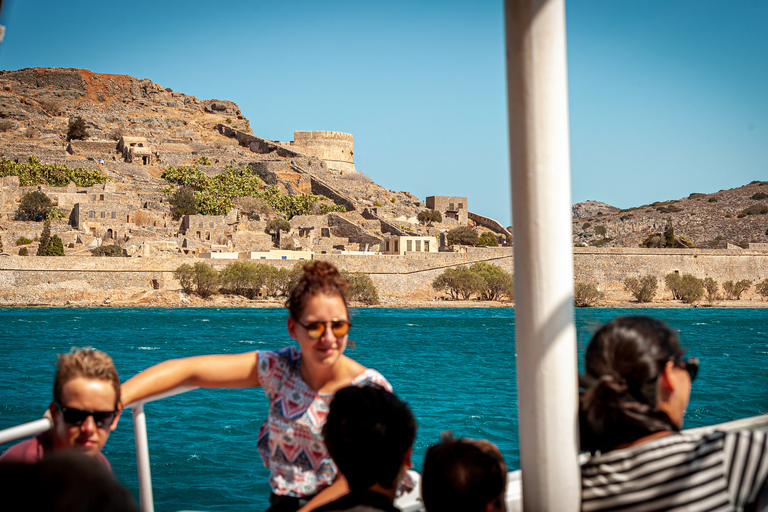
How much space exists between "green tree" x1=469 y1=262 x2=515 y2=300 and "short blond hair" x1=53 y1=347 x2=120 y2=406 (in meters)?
41.0

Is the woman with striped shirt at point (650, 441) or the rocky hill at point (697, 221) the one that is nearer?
the woman with striped shirt at point (650, 441)

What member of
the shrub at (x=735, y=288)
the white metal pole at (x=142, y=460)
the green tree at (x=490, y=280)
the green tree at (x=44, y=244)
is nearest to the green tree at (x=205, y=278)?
the green tree at (x=44, y=244)

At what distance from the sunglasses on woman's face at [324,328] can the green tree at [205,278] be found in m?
35.7

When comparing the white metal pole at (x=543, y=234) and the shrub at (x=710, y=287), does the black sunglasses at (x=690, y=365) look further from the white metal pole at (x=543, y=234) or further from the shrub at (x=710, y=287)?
the shrub at (x=710, y=287)

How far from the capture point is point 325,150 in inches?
2731

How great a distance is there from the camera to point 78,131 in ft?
206

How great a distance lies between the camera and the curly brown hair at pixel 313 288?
224 centimetres

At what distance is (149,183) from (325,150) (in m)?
21.7

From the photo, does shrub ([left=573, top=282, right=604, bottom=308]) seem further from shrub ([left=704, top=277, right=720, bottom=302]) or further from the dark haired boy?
the dark haired boy

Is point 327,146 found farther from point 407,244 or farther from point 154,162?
point 407,244

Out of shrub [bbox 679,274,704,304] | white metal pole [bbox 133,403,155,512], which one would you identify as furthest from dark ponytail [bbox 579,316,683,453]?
shrub [bbox 679,274,704,304]

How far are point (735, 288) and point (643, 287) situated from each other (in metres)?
6.28

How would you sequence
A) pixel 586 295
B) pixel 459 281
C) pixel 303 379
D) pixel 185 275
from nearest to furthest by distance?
pixel 303 379 → pixel 185 275 → pixel 459 281 → pixel 586 295

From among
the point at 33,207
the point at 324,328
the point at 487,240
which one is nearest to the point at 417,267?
the point at 487,240
